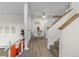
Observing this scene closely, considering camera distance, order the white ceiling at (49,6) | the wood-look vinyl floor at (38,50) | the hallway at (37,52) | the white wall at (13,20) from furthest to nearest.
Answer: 1. the white wall at (13,20)
2. the white ceiling at (49,6)
3. the wood-look vinyl floor at (38,50)
4. the hallway at (37,52)

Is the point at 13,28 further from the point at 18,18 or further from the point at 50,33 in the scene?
the point at 50,33

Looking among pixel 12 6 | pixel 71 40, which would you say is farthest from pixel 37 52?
pixel 12 6

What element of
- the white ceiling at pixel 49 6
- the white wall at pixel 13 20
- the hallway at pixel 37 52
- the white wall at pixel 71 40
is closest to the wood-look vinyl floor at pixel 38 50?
the hallway at pixel 37 52

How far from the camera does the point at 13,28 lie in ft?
46.4

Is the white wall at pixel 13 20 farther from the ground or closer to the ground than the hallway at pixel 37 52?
farther from the ground

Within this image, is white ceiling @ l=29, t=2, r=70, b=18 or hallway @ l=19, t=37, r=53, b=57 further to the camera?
white ceiling @ l=29, t=2, r=70, b=18

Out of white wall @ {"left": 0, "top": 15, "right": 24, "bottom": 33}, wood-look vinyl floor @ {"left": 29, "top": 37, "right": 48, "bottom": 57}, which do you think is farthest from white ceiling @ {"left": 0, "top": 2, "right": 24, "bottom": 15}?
wood-look vinyl floor @ {"left": 29, "top": 37, "right": 48, "bottom": 57}

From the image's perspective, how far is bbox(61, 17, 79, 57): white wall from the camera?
4582 mm

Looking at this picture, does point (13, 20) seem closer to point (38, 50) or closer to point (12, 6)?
point (12, 6)

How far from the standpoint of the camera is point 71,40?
4.71 metres

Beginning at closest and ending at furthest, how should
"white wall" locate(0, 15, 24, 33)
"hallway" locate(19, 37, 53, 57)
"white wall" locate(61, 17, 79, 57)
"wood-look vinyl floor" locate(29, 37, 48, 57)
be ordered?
"white wall" locate(61, 17, 79, 57)
"hallway" locate(19, 37, 53, 57)
"wood-look vinyl floor" locate(29, 37, 48, 57)
"white wall" locate(0, 15, 24, 33)

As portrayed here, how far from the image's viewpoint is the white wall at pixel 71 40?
4582 mm

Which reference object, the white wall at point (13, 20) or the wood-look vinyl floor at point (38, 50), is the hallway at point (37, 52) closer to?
the wood-look vinyl floor at point (38, 50)

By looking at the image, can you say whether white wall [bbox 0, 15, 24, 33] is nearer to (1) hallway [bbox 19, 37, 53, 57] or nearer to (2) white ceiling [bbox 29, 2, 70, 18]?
(2) white ceiling [bbox 29, 2, 70, 18]
